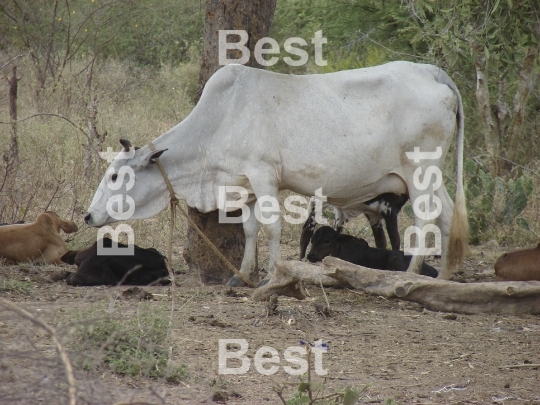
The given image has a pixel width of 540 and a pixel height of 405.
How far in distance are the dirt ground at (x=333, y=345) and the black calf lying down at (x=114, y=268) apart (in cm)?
17

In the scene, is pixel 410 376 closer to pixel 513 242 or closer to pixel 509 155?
pixel 513 242

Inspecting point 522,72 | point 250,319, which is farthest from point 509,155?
point 250,319

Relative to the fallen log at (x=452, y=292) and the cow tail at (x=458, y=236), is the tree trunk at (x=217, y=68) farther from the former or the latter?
the cow tail at (x=458, y=236)

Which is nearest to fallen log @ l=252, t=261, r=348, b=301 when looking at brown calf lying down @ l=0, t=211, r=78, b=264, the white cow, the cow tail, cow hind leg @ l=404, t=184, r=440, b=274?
the white cow

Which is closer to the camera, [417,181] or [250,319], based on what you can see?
[250,319]

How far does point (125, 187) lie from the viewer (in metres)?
6.65

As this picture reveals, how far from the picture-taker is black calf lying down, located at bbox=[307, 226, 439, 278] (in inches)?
282

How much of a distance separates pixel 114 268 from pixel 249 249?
41.9 inches

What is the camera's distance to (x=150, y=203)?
673 centimetres

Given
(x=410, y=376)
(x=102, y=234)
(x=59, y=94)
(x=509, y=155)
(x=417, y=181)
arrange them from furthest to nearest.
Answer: (x=59, y=94)
(x=509, y=155)
(x=102, y=234)
(x=417, y=181)
(x=410, y=376)

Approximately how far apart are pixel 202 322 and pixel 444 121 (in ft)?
9.45

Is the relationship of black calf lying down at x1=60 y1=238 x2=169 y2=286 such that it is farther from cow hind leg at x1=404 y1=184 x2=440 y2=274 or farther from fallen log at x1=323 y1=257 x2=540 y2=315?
cow hind leg at x1=404 y1=184 x2=440 y2=274

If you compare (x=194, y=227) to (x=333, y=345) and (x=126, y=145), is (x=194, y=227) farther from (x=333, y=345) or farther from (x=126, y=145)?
(x=333, y=345)

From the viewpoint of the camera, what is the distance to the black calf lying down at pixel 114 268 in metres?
6.43
